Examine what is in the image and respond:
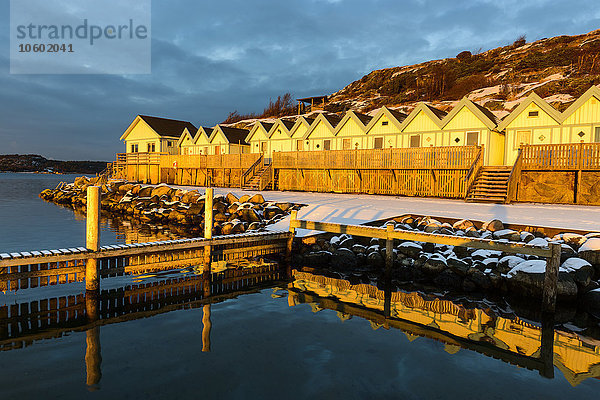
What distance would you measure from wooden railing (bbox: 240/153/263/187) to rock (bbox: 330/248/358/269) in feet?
74.6

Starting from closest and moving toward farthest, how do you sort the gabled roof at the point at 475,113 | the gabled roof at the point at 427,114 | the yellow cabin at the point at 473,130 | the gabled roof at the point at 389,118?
the gabled roof at the point at 475,113
the yellow cabin at the point at 473,130
the gabled roof at the point at 427,114
the gabled roof at the point at 389,118

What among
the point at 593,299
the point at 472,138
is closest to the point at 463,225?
the point at 593,299

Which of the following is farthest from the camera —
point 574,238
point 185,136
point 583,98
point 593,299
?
point 185,136

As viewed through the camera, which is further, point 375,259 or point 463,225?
point 463,225

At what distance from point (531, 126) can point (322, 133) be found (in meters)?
17.2

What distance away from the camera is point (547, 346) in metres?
8.46

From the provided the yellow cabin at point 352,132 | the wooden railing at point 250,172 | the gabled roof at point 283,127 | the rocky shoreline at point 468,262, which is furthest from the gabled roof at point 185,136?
the rocky shoreline at point 468,262

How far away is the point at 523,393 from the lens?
21.8ft

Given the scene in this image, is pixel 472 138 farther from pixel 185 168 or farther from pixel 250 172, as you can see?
pixel 185 168

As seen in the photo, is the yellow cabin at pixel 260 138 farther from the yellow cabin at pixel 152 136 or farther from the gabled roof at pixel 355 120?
the yellow cabin at pixel 152 136

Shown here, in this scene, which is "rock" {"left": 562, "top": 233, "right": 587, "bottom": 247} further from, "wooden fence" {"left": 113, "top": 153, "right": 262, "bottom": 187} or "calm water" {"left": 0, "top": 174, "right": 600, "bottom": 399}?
"wooden fence" {"left": 113, "top": 153, "right": 262, "bottom": 187}

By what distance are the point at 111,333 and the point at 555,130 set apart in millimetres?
28826

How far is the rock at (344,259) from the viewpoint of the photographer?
14.2m

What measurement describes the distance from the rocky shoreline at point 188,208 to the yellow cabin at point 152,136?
47.8ft
